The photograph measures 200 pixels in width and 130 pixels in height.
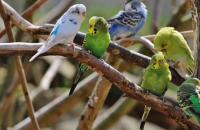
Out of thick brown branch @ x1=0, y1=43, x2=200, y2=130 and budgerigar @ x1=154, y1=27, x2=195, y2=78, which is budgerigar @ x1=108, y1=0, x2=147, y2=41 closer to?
budgerigar @ x1=154, y1=27, x2=195, y2=78

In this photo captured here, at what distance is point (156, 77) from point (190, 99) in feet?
0.47

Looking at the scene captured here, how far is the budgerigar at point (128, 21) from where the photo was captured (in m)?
1.94

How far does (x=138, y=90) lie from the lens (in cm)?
131

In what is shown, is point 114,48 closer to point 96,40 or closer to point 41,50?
point 96,40

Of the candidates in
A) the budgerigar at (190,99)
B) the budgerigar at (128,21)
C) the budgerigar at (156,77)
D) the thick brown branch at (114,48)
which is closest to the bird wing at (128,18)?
the budgerigar at (128,21)

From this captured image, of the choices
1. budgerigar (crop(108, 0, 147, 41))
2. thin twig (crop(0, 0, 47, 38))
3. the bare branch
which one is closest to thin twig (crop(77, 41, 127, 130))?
the bare branch

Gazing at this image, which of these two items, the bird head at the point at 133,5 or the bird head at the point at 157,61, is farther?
the bird head at the point at 133,5

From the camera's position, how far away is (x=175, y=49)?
5.61 feet

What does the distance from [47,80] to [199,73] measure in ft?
3.41

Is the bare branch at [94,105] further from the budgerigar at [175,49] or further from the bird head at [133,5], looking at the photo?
the bird head at [133,5]

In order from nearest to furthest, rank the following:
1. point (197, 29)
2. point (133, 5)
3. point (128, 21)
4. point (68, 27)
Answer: point (68, 27) → point (197, 29) → point (128, 21) → point (133, 5)

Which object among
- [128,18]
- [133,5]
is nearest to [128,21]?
[128,18]

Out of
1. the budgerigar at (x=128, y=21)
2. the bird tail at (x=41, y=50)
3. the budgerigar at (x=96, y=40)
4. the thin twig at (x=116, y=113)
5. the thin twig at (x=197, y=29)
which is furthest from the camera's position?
the thin twig at (x=116, y=113)

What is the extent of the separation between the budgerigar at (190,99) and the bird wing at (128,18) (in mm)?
604
